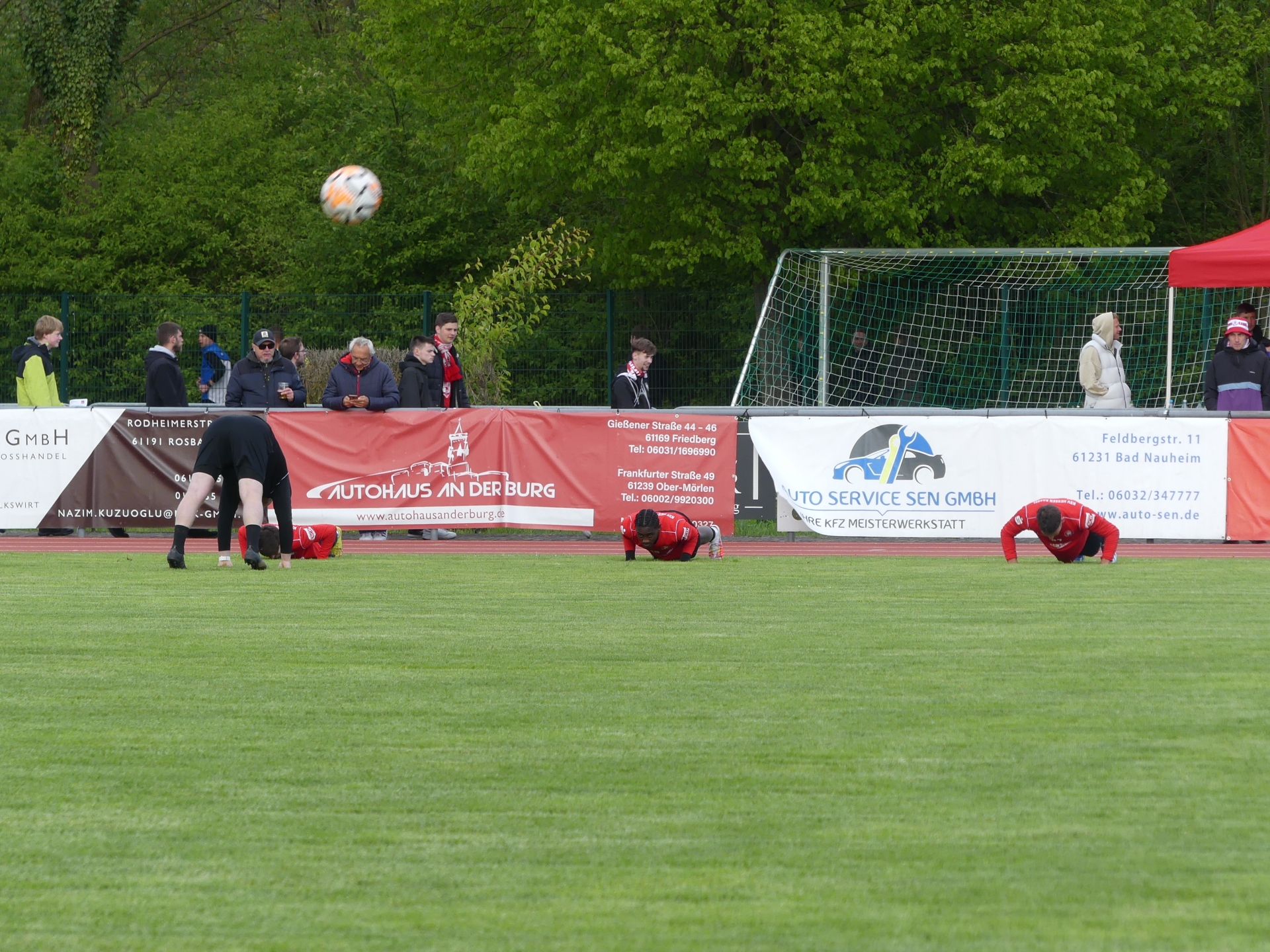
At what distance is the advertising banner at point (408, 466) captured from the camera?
59.4 feet

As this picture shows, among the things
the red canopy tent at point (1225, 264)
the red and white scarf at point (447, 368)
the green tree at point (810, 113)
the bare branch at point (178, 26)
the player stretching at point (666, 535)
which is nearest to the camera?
the player stretching at point (666, 535)

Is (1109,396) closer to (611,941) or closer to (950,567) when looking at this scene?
(950,567)

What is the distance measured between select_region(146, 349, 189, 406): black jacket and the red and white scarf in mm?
2751

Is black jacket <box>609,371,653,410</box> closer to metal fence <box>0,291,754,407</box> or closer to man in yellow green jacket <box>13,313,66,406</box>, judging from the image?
man in yellow green jacket <box>13,313,66,406</box>

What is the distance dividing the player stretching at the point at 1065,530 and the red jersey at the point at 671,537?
2.70m

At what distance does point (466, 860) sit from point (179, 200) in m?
38.3

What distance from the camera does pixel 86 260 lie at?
40000 millimetres

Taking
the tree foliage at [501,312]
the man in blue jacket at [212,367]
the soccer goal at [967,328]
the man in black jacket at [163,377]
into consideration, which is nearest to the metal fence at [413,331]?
the tree foliage at [501,312]

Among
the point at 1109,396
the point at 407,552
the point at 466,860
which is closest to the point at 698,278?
the point at 1109,396

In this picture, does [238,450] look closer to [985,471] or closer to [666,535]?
[666,535]

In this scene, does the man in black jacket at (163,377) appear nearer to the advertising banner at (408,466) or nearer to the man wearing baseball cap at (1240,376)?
the advertising banner at (408,466)

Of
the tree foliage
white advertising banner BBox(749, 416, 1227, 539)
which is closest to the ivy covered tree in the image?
the tree foliage

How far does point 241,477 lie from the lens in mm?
14281

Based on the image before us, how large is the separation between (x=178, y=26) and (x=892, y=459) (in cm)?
3871
